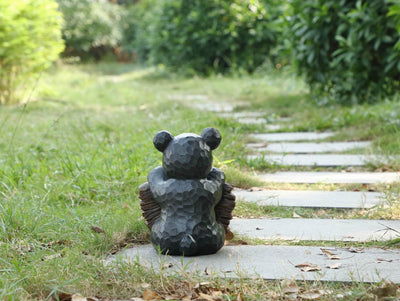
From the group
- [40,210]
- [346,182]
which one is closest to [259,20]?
[346,182]

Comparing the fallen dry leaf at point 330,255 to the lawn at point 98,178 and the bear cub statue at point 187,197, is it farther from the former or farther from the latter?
the bear cub statue at point 187,197

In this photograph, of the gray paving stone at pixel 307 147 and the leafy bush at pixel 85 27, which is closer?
the gray paving stone at pixel 307 147

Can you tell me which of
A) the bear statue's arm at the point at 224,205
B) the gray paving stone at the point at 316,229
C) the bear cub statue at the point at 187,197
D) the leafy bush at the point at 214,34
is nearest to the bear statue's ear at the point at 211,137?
the bear cub statue at the point at 187,197

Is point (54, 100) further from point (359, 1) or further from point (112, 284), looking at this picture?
point (112, 284)

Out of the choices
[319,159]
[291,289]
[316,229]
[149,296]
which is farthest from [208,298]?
[319,159]

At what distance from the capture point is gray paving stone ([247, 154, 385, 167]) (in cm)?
438

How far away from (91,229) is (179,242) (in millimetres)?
577

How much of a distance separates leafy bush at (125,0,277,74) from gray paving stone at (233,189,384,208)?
27.7 feet

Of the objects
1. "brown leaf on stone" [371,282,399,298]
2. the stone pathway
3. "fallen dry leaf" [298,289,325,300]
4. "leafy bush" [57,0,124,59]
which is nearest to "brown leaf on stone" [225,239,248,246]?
the stone pathway

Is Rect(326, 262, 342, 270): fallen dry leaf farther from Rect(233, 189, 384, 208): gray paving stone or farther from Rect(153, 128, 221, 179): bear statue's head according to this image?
Rect(233, 189, 384, 208): gray paving stone

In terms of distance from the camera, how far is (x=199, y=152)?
8.05 feet

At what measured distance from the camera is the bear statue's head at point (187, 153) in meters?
2.44

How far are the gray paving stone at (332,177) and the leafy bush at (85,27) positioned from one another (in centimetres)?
1421

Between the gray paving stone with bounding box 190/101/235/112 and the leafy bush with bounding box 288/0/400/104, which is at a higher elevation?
the leafy bush with bounding box 288/0/400/104
